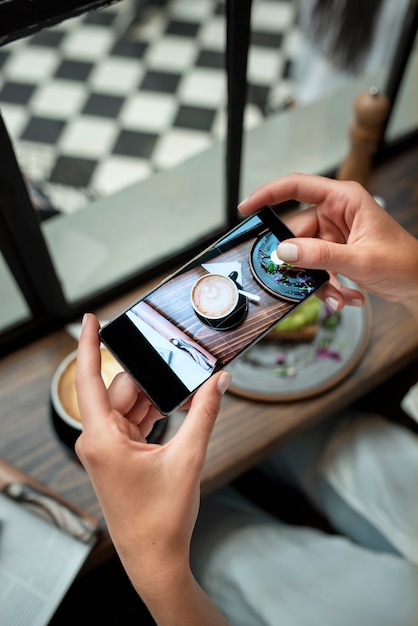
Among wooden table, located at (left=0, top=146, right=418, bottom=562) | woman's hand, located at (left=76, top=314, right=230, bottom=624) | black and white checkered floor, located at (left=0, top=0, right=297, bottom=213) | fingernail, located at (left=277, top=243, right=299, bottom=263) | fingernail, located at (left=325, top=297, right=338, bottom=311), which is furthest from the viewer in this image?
black and white checkered floor, located at (left=0, top=0, right=297, bottom=213)

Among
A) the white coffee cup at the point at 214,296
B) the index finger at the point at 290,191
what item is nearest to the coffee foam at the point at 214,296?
the white coffee cup at the point at 214,296

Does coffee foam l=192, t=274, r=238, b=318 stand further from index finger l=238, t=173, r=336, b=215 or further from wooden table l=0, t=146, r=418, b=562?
wooden table l=0, t=146, r=418, b=562

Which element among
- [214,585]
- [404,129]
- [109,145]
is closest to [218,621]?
[214,585]

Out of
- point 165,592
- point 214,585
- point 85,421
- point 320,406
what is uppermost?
point 85,421

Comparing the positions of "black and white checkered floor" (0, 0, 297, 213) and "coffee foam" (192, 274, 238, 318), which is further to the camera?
"black and white checkered floor" (0, 0, 297, 213)

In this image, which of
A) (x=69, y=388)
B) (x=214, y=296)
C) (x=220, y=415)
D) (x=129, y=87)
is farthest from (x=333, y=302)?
(x=129, y=87)

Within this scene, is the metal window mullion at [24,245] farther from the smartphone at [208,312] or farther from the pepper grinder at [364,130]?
the pepper grinder at [364,130]

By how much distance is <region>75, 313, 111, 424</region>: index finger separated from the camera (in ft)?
2.22

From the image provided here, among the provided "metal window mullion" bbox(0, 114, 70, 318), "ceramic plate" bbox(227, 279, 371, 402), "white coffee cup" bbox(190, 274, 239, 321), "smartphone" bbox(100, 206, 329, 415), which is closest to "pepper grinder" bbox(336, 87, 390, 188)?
"ceramic plate" bbox(227, 279, 371, 402)

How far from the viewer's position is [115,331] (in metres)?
0.75

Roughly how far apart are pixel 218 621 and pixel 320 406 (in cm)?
44

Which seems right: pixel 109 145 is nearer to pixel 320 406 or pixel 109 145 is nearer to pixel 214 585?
pixel 320 406

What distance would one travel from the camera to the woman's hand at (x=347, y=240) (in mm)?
767

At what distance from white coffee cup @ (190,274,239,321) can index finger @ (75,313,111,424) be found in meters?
0.16
